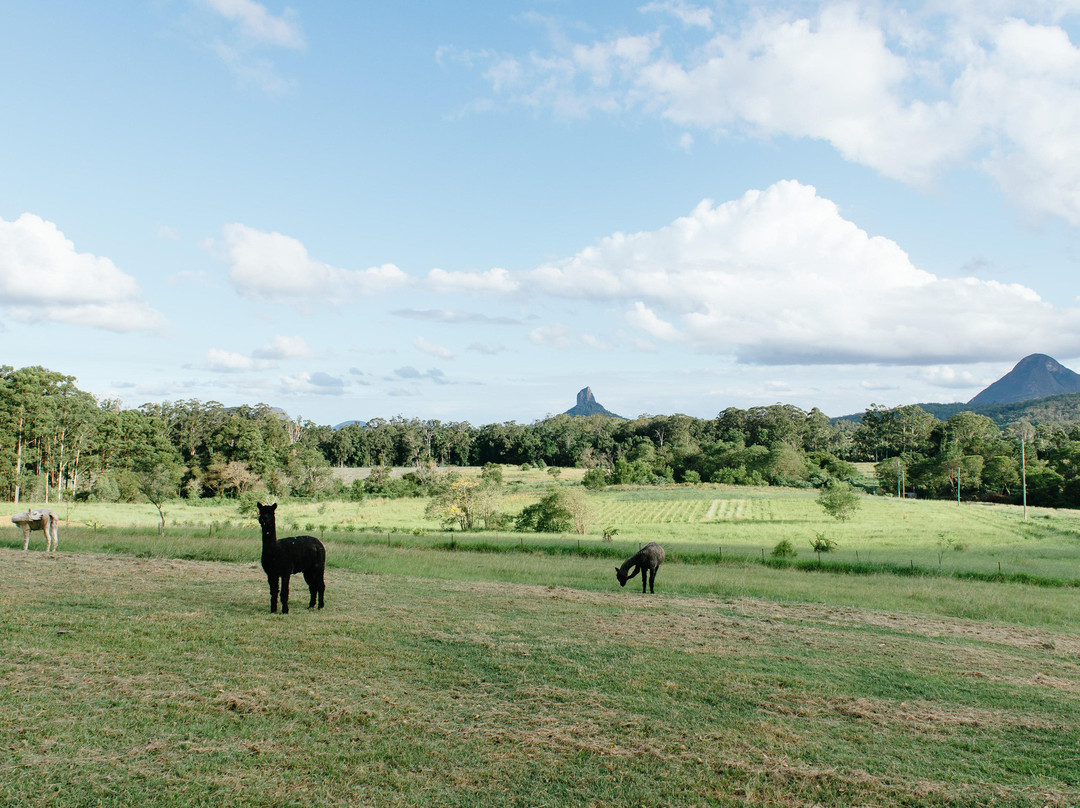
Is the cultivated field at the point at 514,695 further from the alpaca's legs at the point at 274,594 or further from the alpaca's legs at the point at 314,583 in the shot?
the alpaca's legs at the point at 274,594

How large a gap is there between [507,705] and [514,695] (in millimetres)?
373

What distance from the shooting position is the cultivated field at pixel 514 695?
233 inches

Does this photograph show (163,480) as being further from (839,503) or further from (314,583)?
(839,503)

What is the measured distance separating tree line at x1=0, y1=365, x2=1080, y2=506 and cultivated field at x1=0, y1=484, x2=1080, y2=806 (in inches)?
1089

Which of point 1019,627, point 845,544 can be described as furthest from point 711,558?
point 845,544

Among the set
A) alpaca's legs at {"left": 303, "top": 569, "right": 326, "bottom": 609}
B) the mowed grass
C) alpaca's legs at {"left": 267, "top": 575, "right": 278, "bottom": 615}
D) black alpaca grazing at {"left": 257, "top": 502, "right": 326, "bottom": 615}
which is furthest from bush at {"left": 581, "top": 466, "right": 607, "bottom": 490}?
alpaca's legs at {"left": 267, "top": 575, "right": 278, "bottom": 615}

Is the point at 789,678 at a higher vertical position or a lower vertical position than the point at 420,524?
higher

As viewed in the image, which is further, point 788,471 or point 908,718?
point 788,471

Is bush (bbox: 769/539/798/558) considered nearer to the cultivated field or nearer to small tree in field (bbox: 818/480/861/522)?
the cultivated field

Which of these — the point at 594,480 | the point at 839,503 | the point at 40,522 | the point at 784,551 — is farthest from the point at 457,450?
the point at 40,522

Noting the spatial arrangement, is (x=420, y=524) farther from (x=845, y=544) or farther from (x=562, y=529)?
(x=845, y=544)

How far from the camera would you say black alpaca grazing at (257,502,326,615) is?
1225 cm

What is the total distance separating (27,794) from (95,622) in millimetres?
6689

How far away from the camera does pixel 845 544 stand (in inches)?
1738
